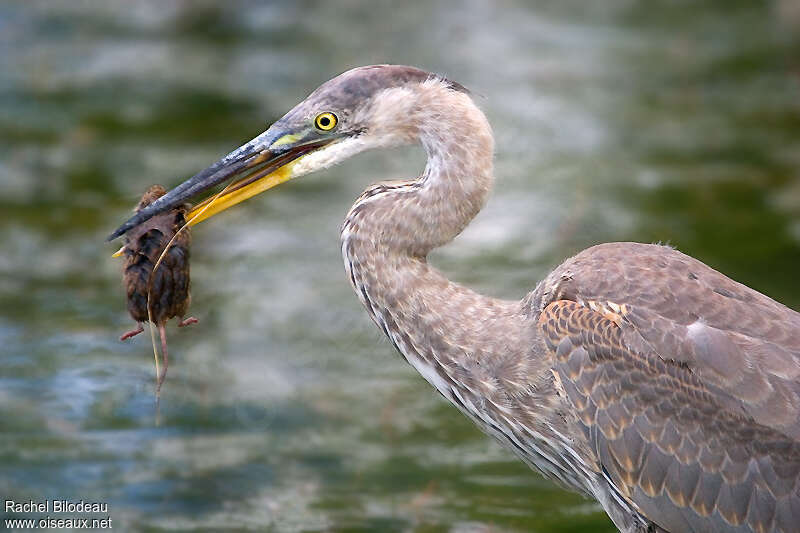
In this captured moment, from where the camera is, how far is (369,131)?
4.66 meters

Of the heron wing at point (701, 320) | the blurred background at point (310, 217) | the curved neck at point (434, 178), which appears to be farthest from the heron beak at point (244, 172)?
the heron wing at point (701, 320)

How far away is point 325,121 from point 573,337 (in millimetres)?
1182

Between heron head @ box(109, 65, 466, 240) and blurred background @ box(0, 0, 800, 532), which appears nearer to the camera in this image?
heron head @ box(109, 65, 466, 240)

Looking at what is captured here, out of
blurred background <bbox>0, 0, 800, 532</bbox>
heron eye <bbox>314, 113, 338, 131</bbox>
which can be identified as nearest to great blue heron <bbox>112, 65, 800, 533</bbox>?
heron eye <bbox>314, 113, 338, 131</bbox>

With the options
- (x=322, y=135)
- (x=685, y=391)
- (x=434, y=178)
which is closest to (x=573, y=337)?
(x=685, y=391)

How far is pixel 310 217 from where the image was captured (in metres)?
9.02

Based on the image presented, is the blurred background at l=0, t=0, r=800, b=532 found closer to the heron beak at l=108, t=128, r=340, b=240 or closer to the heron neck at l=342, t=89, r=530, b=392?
the heron neck at l=342, t=89, r=530, b=392

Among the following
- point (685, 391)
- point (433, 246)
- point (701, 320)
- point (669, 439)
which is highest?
point (433, 246)

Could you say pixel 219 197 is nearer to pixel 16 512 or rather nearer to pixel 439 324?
pixel 439 324

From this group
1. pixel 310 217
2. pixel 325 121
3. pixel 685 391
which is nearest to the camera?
pixel 685 391

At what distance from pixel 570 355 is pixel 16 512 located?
298 cm

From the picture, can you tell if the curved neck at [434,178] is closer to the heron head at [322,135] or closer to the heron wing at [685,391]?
the heron head at [322,135]

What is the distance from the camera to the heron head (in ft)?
15.1

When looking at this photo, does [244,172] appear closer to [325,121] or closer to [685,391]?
[325,121]
